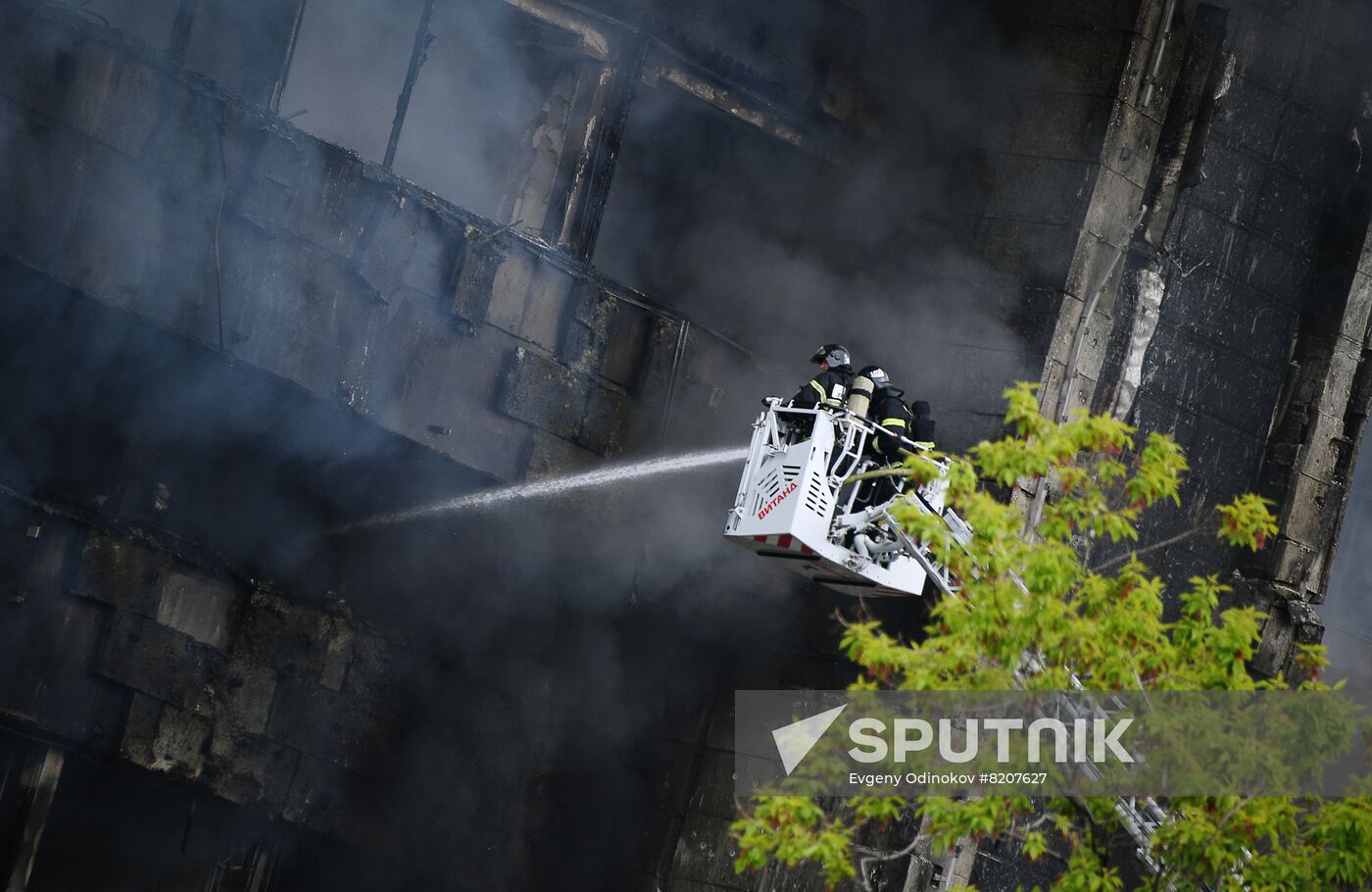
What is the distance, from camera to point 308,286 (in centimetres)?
1230

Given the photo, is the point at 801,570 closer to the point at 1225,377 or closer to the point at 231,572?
the point at 231,572

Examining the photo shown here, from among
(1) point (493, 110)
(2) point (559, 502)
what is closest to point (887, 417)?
(2) point (559, 502)

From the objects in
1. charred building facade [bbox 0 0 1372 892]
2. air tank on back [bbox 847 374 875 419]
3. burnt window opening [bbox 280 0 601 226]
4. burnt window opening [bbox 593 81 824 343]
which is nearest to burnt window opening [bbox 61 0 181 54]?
charred building facade [bbox 0 0 1372 892]

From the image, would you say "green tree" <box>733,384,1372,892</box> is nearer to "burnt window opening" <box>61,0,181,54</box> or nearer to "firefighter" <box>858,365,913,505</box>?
"firefighter" <box>858,365,913,505</box>

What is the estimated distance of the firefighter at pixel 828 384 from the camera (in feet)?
36.6

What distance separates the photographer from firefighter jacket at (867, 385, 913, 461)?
11.0 metres

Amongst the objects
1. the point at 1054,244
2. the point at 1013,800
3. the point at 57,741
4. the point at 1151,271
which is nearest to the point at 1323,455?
the point at 1151,271

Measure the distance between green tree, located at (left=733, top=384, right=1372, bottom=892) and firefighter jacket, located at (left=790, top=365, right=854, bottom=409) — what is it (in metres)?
2.19

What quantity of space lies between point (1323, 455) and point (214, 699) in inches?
459

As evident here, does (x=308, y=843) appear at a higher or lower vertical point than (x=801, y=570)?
lower

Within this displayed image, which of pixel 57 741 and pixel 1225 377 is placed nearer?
pixel 57 741

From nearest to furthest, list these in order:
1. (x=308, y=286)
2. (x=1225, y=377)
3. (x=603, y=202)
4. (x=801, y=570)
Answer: (x=801, y=570), (x=308, y=286), (x=603, y=202), (x=1225, y=377)

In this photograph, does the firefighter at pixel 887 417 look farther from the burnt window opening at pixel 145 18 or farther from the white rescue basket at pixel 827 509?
the burnt window opening at pixel 145 18

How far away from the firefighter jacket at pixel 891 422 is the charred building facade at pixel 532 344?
3.61 metres
